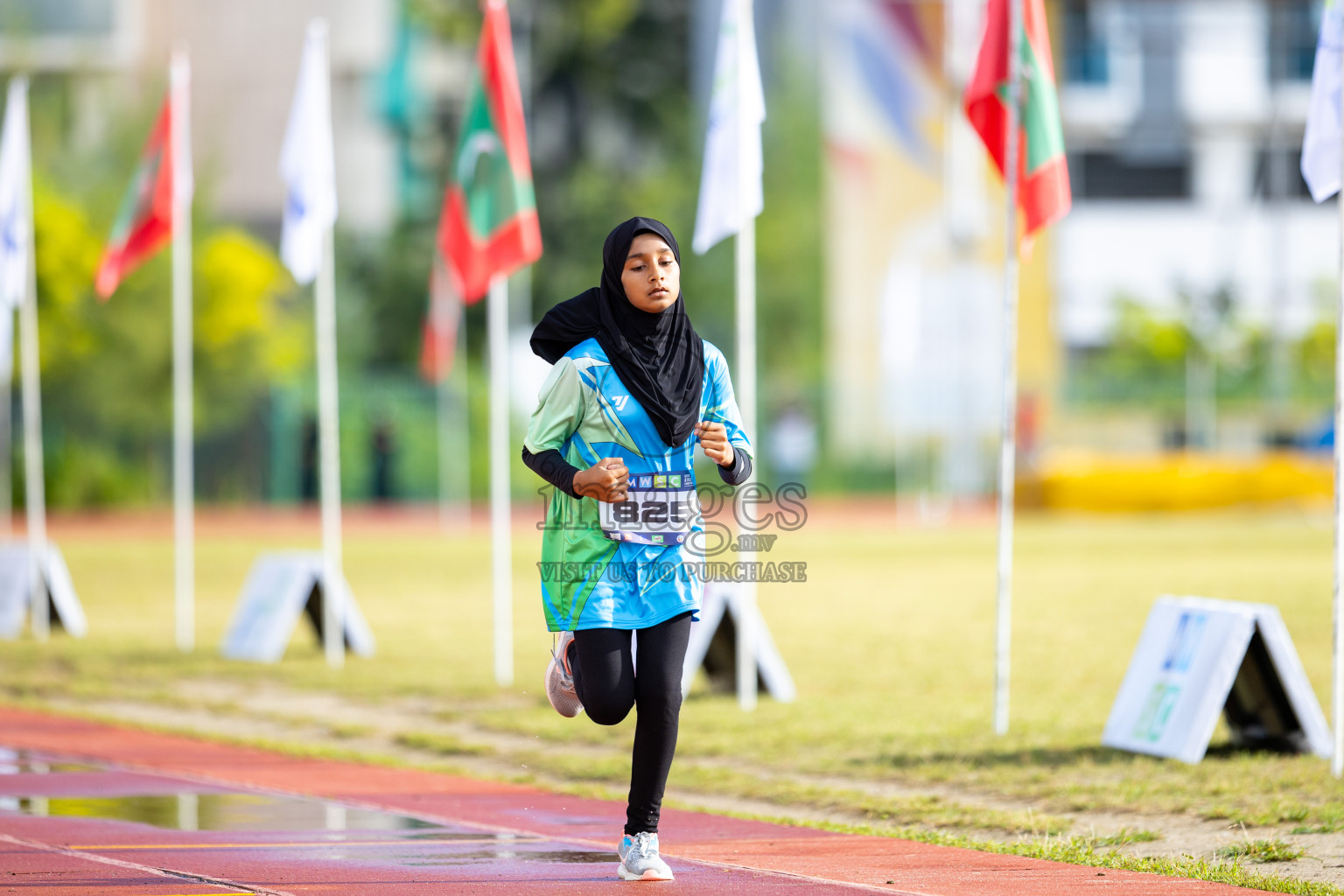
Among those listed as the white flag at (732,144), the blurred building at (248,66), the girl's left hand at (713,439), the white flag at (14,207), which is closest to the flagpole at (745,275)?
the white flag at (732,144)

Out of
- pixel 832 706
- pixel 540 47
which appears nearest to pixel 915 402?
pixel 540 47

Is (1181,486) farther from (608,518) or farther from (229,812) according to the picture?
(608,518)


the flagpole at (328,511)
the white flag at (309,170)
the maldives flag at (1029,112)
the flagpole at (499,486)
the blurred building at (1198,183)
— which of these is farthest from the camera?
the blurred building at (1198,183)

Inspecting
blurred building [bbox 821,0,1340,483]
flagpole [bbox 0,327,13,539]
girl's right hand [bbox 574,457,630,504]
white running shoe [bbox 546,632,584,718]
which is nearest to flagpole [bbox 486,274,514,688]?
white running shoe [bbox 546,632,584,718]

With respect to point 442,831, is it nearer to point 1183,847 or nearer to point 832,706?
point 1183,847

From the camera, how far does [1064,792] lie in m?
8.13

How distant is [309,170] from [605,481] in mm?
8151

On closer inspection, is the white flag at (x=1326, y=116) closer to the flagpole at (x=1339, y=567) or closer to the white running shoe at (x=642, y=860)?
the flagpole at (x=1339, y=567)

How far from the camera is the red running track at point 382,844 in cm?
617

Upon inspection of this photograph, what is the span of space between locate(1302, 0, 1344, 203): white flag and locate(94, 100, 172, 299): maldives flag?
9.07m

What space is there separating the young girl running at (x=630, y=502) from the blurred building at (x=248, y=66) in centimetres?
3875

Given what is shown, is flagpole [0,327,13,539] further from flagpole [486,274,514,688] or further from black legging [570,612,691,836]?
black legging [570,612,691,836]

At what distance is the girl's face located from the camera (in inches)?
237

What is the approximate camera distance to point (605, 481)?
19.4 ft
